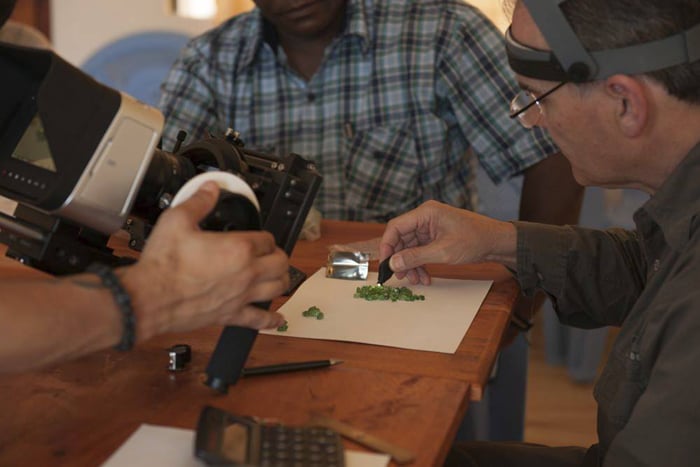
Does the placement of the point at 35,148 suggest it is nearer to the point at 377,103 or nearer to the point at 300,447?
the point at 300,447

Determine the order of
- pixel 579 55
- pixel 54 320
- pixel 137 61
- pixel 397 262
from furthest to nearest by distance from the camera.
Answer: pixel 137 61
pixel 397 262
pixel 579 55
pixel 54 320

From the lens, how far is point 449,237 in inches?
65.9

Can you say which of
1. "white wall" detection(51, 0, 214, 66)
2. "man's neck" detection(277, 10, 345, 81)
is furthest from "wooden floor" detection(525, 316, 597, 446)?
"white wall" detection(51, 0, 214, 66)

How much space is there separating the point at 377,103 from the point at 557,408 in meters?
1.36

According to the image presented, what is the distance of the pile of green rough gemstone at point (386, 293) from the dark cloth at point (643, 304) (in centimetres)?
21

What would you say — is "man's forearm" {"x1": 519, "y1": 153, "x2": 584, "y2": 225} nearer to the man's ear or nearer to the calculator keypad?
the man's ear

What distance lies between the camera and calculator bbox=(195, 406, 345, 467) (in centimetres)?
102

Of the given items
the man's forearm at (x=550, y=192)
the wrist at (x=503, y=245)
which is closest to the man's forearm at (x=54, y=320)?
the wrist at (x=503, y=245)

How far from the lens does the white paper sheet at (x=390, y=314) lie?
1.41m

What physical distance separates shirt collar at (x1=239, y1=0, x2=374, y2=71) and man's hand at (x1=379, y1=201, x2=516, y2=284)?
2.88ft

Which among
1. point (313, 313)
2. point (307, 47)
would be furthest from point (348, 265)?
point (307, 47)

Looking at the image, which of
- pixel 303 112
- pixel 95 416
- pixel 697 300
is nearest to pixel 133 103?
pixel 95 416

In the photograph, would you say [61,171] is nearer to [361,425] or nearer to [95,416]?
[95,416]

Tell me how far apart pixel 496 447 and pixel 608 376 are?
0.37 metres
